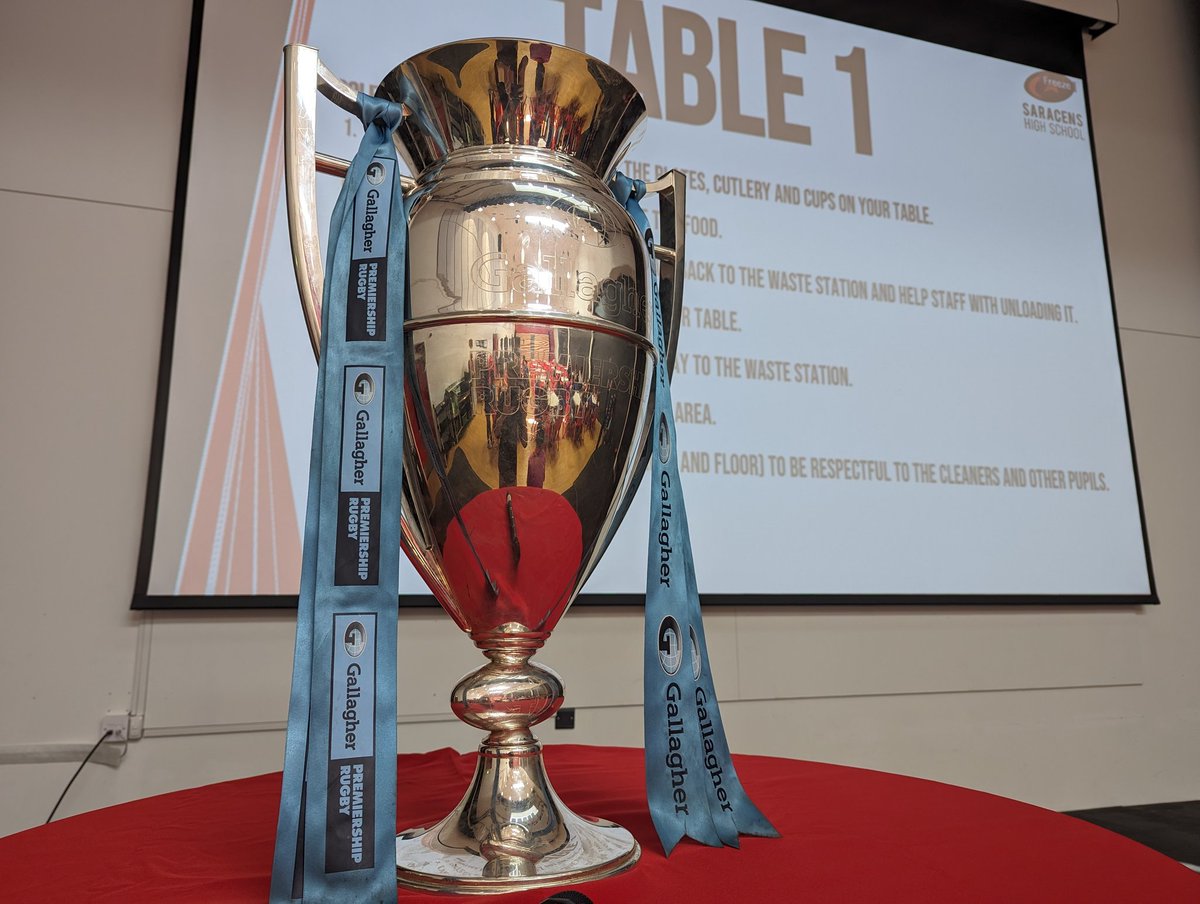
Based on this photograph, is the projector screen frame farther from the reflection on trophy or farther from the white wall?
the reflection on trophy

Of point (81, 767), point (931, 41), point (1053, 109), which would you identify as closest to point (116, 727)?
point (81, 767)

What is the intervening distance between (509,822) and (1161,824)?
2.40 metres

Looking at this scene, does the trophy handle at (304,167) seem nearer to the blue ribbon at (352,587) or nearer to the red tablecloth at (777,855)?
the blue ribbon at (352,587)

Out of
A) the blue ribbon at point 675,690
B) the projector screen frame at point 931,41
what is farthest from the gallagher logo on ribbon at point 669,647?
the projector screen frame at point 931,41

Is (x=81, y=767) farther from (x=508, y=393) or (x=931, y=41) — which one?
(x=931, y=41)

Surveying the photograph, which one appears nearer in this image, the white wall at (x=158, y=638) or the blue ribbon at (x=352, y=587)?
the blue ribbon at (x=352, y=587)

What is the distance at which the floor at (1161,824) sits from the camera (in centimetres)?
193

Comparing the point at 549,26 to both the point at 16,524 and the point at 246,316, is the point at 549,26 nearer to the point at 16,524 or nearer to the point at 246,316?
the point at 246,316

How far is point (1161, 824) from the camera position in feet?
6.93

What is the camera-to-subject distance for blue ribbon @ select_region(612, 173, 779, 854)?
463 mm

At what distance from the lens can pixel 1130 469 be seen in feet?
7.79

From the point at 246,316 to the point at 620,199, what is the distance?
4.35ft

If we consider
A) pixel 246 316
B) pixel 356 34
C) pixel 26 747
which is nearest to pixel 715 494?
pixel 246 316

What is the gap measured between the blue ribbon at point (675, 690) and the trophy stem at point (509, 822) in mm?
40
